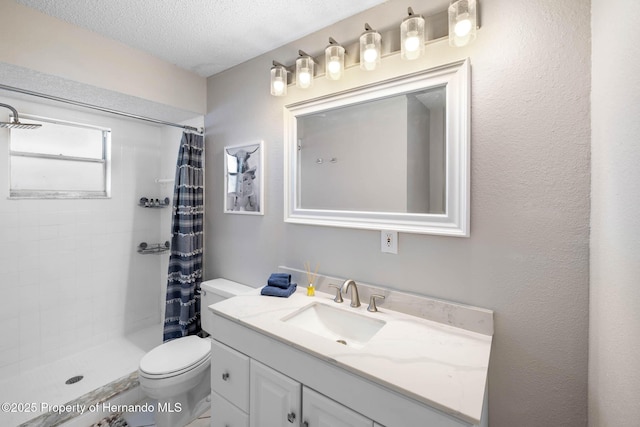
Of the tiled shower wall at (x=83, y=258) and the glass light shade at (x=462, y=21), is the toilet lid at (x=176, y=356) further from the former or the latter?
the glass light shade at (x=462, y=21)

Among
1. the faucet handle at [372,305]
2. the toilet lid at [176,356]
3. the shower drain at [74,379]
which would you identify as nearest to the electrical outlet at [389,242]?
the faucet handle at [372,305]

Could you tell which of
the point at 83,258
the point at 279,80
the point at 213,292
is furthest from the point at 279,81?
the point at 83,258

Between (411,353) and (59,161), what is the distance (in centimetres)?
291

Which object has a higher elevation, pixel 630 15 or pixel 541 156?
pixel 630 15

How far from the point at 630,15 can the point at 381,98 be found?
2.87 ft

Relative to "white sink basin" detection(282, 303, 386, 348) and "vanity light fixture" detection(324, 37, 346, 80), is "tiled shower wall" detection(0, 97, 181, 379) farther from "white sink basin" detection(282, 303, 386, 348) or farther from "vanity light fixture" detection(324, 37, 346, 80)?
"white sink basin" detection(282, 303, 386, 348)

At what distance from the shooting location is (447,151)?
1.24 meters

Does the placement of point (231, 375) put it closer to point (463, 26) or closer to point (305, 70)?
point (305, 70)

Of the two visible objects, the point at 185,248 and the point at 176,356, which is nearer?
the point at 176,356

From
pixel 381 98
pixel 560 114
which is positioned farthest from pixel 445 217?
pixel 381 98

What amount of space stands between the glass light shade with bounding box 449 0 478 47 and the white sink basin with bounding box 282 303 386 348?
126 centimetres

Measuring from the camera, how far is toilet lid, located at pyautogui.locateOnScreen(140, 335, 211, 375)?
1.62 metres

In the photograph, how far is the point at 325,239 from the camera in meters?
1.65

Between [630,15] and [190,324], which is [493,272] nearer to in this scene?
[630,15]
